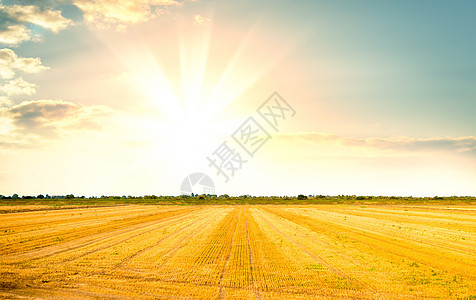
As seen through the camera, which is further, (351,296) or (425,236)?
(425,236)

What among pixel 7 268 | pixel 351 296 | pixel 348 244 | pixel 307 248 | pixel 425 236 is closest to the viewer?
pixel 351 296

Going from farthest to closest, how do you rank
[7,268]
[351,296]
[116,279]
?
[7,268] → [116,279] → [351,296]

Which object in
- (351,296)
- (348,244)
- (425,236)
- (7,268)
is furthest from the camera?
(425,236)

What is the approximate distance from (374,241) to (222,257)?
39.7ft

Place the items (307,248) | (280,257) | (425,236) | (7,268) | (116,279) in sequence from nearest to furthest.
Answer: (116,279) < (7,268) < (280,257) < (307,248) < (425,236)

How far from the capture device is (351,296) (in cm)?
984

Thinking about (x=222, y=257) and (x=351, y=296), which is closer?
(x=351, y=296)

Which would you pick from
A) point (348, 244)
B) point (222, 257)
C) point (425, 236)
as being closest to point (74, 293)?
point (222, 257)

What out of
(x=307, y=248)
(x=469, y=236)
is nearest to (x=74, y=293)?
(x=307, y=248)

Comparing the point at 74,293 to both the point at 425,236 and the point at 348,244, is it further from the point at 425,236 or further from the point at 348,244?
the point at 425,236

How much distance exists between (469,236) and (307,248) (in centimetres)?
1521

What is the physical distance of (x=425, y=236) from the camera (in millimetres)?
23031

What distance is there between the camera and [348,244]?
19672 mm

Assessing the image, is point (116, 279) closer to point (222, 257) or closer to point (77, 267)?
point (77, 267)
